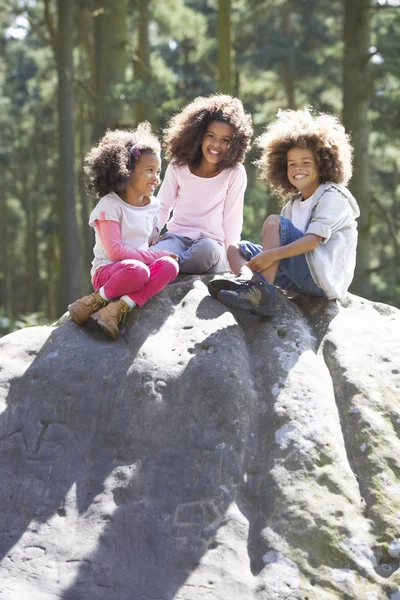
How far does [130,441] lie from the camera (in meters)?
3.87

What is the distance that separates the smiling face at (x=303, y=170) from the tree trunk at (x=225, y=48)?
18.8ft

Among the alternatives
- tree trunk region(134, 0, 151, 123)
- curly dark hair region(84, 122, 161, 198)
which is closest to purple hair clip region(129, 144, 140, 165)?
curly dark hair region(84, 122, 161, 198)

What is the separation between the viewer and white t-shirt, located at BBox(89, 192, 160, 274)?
15.5ft

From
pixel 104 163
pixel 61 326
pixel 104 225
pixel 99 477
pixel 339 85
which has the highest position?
pixel 339 85

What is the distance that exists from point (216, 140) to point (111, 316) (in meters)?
1.59

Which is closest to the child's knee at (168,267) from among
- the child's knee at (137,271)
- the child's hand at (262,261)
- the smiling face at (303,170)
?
the child's knee at (137,271)

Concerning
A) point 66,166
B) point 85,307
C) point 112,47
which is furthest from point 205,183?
point 66,166

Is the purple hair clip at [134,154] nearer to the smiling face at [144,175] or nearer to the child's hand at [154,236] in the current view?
the smiling face at [144,175]

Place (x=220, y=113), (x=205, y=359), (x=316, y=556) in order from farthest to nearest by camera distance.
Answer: (x=220, y=113), (x=205, y=359), (x=316, y=556)

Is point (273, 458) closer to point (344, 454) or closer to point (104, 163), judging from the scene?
point (344, 454)

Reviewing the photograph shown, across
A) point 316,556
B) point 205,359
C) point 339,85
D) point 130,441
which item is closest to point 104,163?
point 205,359

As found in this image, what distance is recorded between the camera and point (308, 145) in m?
4.85

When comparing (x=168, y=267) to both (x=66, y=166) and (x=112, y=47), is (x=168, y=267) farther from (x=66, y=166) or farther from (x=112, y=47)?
(x=66, y=166)

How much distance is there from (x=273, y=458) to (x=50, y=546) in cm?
110
